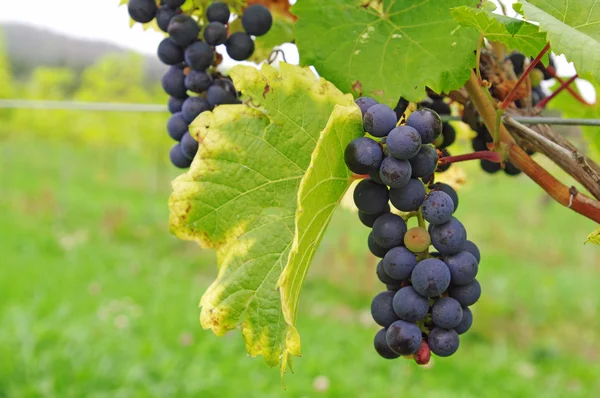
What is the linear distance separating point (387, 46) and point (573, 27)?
26cm

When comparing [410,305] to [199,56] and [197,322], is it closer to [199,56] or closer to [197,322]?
[199,56]

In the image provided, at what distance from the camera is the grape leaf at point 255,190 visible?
0.77m

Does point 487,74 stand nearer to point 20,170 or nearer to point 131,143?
point 131,143

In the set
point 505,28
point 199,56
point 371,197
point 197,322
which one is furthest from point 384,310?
point 197,322

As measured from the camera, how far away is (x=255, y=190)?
2.62 feet

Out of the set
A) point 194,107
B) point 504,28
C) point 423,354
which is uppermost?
point 504,28

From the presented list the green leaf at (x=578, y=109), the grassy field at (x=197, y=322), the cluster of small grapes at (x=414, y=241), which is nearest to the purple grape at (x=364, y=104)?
the cluster of small grapes at (x=414, y=241)

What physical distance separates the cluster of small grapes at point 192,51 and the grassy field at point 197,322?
606 mm

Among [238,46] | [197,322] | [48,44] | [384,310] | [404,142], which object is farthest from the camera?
[48,44]

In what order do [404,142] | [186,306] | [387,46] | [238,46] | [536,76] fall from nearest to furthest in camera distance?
[404,142]
[387,46]
[238,46]
[536,76]
[186,306]

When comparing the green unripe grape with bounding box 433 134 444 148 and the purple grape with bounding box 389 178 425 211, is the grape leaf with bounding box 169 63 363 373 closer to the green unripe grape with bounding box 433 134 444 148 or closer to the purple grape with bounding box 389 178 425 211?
the purple grape with bounding box 389 178 425 211

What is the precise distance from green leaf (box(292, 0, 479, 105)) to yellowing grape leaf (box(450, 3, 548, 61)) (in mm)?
85

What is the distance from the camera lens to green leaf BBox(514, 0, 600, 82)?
64 centimetres

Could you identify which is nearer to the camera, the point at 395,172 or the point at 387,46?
the point at 395,172
